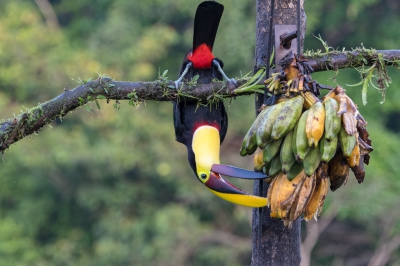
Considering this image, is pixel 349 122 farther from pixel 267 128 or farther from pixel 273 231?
pixel 273 231

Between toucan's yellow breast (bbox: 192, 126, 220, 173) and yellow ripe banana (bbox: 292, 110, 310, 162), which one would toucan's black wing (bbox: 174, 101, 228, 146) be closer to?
toucan's yellow breast (bbox: 192, 126, 220, 173)

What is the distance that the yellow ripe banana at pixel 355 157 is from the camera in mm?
1863

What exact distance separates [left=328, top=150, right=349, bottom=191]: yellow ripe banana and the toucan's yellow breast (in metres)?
0.57

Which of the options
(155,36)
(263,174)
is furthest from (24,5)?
(263,174)

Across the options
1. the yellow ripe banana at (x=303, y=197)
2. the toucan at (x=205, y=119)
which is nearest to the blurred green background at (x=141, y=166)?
the toucan at (x=205, y=119)

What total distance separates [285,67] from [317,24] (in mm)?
9804

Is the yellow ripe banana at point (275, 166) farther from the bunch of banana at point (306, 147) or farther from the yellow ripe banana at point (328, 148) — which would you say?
the yellow ripe banana at point (328, 148)

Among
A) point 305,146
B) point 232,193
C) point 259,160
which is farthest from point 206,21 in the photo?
point 305,146

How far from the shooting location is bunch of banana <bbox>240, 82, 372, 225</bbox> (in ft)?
6.09

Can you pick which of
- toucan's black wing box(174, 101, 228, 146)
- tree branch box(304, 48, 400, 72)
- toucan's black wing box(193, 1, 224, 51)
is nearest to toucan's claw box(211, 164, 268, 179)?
toucan's black wing box(174, 101, 228, 146)

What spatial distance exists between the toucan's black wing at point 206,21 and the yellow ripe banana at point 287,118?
729 millimetres

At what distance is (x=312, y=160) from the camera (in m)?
1.88

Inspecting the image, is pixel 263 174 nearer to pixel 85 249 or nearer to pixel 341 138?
pixel 341 138

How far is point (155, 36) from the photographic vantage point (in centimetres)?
1005
